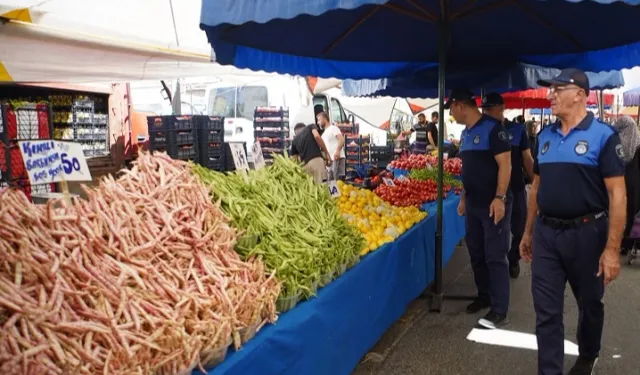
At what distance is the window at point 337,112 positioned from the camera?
16938 millimetres

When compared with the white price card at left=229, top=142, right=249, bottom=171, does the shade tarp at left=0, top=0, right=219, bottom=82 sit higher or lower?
higher

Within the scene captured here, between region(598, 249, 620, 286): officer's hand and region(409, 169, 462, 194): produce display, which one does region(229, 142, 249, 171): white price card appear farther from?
region(409, 169, 462, 194): produce display

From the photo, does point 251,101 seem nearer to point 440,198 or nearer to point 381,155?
point 381,155

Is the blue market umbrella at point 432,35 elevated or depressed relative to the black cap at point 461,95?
elevated

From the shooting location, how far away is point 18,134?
23.3ft

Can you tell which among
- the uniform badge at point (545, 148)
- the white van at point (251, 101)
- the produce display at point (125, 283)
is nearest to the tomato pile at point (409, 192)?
the uniform badge at point (545, 148)

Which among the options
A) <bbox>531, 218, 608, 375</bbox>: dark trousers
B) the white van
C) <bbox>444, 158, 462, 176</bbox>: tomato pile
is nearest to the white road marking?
<bbox>531, 218, 608, 375</bbox>: dark trousers

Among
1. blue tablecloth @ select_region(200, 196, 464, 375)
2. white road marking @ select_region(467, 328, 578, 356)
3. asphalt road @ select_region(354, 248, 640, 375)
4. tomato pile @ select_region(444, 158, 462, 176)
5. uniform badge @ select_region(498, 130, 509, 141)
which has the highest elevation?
uniform badge @ select_region(498, 130, 509, 141)

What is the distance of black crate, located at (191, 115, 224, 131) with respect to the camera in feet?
38.7

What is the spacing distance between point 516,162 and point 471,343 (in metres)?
2.42

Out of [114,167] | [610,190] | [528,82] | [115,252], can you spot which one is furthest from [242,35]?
[114,167]

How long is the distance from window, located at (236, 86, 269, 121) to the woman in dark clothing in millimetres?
9959

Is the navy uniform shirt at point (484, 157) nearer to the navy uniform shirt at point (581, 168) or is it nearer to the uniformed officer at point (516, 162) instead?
the uniformed officer at point (516, 162)

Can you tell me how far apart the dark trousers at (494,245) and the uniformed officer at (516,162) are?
3.29 ft
